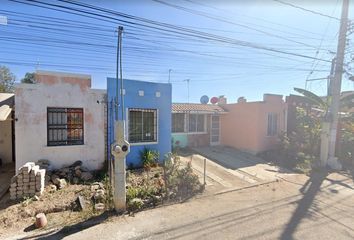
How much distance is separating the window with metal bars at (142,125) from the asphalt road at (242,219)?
4.05 m

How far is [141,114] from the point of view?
33.0ft

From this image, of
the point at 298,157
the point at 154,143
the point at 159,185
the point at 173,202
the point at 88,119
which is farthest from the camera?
the point at 298,157

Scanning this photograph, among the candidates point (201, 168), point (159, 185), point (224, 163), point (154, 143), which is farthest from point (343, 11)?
point (159, 185)

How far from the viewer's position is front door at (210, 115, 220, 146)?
15852mm

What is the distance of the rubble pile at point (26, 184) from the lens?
21.4ft

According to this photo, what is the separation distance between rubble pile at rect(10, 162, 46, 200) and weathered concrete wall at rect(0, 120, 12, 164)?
5.14m

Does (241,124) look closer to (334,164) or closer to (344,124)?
(334,164)

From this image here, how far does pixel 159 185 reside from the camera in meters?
7.59

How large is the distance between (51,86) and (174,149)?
299 inches

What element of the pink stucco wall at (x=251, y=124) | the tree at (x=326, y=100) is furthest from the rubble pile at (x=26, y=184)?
the tree at (x=326, y=100)

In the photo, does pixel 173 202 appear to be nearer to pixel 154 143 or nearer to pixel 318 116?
pixel 154 143

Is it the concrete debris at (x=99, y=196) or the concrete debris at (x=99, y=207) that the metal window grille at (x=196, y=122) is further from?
the concrete debris at (x=99, y=207)

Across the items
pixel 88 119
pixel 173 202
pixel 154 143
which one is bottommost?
pixel 173 202

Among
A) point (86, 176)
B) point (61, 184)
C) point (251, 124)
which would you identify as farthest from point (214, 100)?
point (61, 184)
